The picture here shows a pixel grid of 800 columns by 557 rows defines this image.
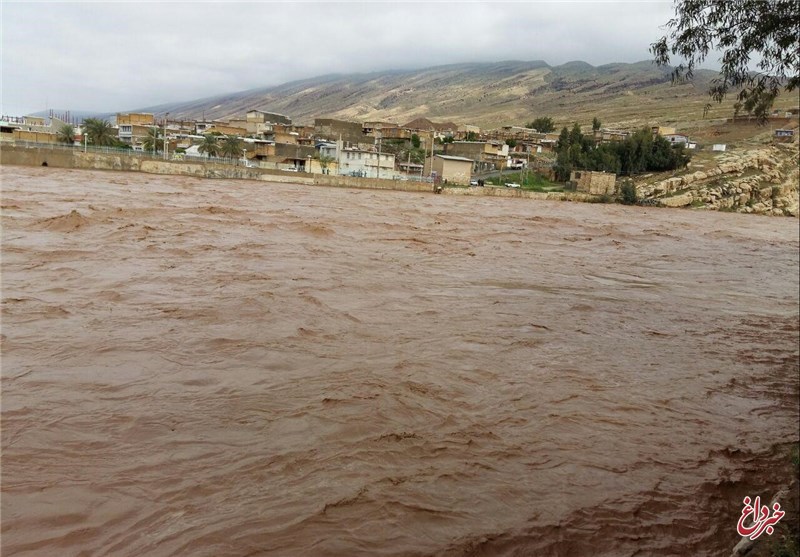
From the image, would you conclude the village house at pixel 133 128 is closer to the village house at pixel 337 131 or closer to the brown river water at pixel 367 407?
the village house at pixel 337 131

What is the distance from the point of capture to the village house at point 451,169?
60.6 m

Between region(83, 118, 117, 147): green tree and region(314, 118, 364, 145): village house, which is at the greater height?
region(314, 118, 364, 145): village house

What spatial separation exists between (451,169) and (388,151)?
16.6m

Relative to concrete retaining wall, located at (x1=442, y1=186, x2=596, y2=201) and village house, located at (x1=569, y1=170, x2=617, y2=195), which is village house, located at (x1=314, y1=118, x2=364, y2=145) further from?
village house, located at (x1=569, y1=170, x2=617, y2=195)

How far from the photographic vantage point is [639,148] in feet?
224

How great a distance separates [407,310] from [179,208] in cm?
1745

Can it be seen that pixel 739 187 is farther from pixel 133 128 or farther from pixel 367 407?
pixel 133 128

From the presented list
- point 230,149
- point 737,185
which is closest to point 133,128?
point 230,149

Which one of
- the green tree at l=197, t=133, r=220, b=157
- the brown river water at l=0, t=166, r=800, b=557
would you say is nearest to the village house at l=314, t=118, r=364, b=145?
the green tree at l=197, t=133, r=220, b=157

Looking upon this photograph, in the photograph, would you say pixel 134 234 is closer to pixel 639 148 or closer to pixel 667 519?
pixel 667 519

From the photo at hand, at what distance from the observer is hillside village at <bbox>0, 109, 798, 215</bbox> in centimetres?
5812

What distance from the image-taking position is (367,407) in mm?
6398

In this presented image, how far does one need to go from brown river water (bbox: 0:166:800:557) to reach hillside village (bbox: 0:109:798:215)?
4341 cm

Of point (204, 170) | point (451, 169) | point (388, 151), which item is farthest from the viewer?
point (388, 151)
